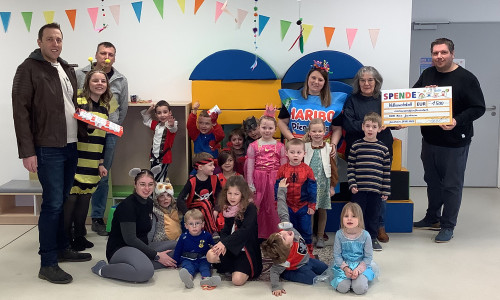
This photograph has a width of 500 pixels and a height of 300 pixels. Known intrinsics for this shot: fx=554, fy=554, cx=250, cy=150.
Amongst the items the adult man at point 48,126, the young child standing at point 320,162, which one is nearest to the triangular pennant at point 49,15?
the adult man at point 48,126

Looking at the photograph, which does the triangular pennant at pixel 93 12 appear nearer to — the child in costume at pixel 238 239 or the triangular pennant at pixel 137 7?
the triangular pennant at pixel 137 7

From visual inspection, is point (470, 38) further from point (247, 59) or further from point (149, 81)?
point (149, 81)

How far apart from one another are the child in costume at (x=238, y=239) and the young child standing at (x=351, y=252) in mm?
555

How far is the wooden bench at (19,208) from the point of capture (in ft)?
16.7

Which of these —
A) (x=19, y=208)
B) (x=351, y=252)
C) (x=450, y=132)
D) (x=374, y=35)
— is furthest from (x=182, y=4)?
(x=351, y=252)

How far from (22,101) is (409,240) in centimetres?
325

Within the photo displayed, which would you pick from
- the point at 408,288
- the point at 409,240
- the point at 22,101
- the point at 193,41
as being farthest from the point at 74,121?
the point at 409,240

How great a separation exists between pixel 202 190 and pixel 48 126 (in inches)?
54.8

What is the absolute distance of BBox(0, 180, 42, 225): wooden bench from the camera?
509 cm

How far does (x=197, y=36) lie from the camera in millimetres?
5402

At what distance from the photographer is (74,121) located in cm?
375

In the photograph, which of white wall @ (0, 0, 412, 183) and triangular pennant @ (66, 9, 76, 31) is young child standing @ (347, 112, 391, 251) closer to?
white wall @ (0, 0, 412, 183)

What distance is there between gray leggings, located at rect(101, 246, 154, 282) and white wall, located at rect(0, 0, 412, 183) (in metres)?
2.09

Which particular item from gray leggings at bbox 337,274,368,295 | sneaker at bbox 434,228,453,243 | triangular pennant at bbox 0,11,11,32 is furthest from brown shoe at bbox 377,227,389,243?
triangular pennant at bbox 0,11,11,32
